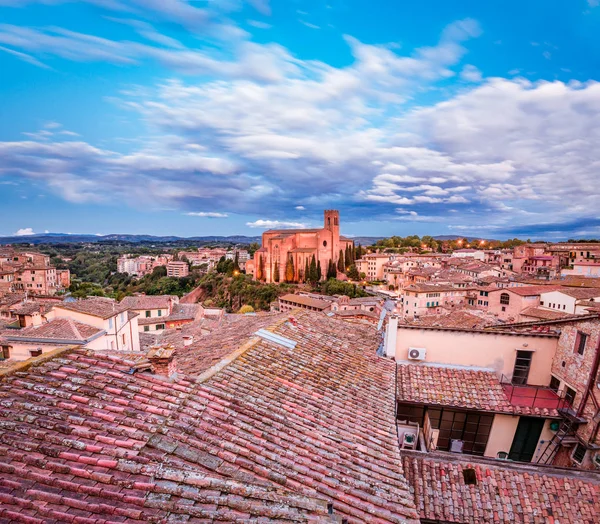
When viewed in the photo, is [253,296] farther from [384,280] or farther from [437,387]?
[437,387]

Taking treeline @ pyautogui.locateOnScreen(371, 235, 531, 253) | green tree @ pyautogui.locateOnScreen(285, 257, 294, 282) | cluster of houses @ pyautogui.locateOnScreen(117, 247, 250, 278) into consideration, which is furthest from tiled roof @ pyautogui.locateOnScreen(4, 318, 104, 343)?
treeline @ pyautogui.locateOnScreen(371, 235, 531, 253)

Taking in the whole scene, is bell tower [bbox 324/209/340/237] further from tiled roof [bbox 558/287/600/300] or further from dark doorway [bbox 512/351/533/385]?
dark doorway [bbox 512/351/533/385]

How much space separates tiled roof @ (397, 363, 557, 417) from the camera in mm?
9633

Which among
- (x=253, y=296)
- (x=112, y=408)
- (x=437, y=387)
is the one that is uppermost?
(x=112, y=408)

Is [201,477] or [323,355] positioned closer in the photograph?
[201,477]

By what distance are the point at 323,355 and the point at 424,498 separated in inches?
136

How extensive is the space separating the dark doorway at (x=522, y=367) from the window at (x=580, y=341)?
1365mm

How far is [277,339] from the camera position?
8.16 meters

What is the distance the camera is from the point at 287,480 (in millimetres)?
3920

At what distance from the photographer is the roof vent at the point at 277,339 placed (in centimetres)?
803

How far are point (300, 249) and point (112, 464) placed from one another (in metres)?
90.5

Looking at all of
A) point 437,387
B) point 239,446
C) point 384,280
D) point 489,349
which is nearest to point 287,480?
point 239,446

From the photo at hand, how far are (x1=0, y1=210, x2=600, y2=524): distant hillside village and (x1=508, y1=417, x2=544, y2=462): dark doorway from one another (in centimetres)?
4

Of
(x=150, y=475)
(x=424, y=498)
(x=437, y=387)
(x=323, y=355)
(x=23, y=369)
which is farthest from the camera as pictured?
(x=437, y=387)
